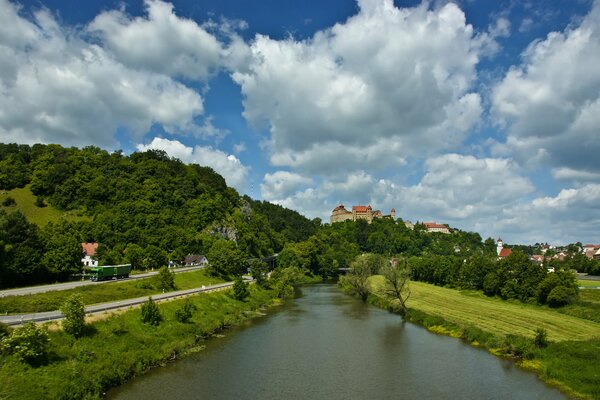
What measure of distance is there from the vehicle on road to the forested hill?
1172 centimetres

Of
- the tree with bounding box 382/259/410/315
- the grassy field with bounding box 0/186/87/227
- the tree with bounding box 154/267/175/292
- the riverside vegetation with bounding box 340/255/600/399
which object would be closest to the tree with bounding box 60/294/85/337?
the tree with bounding box 154/267/175/292

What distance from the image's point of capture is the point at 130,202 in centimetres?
12150

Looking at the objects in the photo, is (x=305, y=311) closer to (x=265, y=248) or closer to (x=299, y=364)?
(x=299, y=364)

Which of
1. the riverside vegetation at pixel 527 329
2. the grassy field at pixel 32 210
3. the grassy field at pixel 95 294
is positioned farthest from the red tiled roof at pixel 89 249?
the riverside vegetation at pixel 527 329

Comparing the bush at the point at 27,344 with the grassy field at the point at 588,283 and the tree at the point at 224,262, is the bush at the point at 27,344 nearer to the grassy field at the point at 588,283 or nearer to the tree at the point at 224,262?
the tree at the point at 224,262

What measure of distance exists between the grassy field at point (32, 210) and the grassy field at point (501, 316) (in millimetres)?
97566

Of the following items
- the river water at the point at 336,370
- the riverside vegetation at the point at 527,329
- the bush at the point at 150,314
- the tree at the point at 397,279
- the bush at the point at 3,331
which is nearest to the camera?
the bush at the point at 3,331

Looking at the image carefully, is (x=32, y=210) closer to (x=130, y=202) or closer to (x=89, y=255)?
(x=130, y=202)

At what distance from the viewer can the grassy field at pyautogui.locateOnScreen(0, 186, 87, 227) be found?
11444cm

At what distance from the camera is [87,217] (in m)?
118

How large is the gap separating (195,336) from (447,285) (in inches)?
3026

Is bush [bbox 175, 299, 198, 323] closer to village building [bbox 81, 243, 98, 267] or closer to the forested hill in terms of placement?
the forested hill

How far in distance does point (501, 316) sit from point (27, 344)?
186 feet

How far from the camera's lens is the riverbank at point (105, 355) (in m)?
26.6
